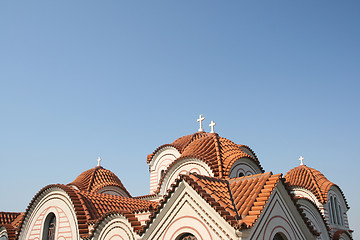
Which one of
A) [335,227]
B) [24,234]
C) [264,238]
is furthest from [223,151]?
[335,227]

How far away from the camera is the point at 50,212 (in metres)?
17.2

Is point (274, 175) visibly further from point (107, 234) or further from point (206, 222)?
point (107, 234)

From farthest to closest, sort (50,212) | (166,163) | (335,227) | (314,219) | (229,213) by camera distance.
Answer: (335,227), (166,163), (314,219), (50,212), (229,213)

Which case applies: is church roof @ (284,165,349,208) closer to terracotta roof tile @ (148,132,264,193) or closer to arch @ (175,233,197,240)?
terracotta roof tile @ (148,132,264,193)

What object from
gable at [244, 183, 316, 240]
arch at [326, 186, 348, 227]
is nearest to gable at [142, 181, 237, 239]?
gable at [244, 183, 316, 240]

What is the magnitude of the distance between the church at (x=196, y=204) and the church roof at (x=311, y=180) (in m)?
0.07

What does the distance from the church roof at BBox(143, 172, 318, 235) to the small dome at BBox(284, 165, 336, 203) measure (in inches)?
540

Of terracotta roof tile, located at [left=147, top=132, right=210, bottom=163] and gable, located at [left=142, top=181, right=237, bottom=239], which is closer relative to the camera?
gable, located at [left=142, top=181, right=237, bottom=239]

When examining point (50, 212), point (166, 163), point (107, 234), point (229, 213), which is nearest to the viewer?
point (229, 213)

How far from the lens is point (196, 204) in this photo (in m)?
10.5

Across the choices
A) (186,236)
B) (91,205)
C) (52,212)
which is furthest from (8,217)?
(186,236)

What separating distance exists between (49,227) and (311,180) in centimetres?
1891

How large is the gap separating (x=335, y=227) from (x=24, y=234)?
70.4 feet

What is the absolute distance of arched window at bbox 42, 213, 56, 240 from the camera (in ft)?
56.1
